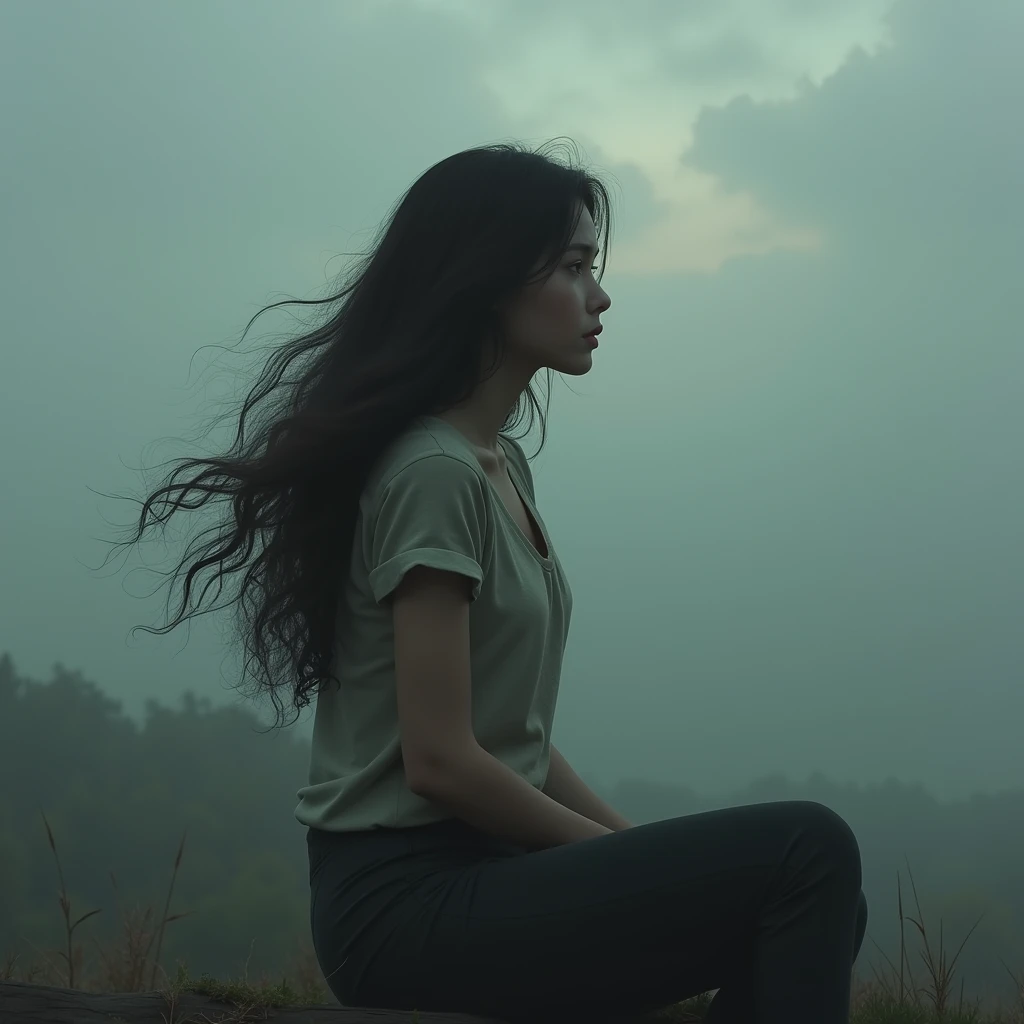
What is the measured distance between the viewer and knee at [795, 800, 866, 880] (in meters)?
1.83

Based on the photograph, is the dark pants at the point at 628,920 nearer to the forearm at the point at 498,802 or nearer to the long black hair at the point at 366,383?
the forearm at the point at 498,802

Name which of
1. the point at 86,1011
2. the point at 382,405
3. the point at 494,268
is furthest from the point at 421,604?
the point at 86,1011

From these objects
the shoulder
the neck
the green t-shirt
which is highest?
the neck

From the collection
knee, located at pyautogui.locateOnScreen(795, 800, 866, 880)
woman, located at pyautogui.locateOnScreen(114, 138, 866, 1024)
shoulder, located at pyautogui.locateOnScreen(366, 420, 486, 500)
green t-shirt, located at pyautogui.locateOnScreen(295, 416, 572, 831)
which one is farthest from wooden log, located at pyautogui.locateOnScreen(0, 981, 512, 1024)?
shoulder, located at pyautogui.locateOnScreen(366, 420, 486, 500)

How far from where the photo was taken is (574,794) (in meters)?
2.52

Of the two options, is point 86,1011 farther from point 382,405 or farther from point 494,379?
point 494,379

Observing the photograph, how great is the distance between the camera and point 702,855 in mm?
1857

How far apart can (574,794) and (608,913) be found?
2.23 feet

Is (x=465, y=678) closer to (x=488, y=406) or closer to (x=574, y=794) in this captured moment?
(x=488, y=406)

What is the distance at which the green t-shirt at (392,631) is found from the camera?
6.50 feet

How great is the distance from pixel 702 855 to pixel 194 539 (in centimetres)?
120

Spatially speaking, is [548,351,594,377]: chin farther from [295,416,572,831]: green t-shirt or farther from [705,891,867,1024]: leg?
[705,891,867,1024]: leg

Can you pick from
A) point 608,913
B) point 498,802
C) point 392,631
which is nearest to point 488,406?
point 392,631

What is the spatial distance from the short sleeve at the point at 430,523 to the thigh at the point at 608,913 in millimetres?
457
